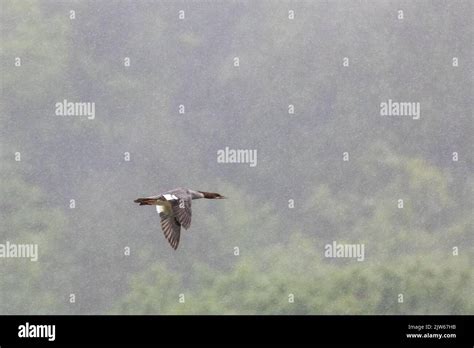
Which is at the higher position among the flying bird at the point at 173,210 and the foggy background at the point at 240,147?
the foggy background at the point at 240,147

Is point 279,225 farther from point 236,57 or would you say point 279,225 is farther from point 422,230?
point 236,57

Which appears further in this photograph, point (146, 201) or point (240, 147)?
point (240, 147)

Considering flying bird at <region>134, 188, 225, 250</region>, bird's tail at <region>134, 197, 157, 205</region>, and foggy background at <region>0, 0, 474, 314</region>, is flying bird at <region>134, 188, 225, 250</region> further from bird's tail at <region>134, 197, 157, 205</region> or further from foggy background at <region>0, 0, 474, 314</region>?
foggy background at <region>0, 0, 474, 314</region>

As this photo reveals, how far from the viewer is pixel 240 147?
1686 inches

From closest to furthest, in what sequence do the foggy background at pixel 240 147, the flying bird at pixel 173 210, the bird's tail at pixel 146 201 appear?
1. the bird's tail at pixel 146 201
2. the flying bird at pixel 173 210
3. the foggy background at pixel 240 147

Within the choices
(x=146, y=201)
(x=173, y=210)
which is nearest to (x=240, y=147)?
(x=173, y=210)

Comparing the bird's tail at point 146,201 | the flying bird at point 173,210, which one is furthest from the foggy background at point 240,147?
the bird's tail at point 146,201

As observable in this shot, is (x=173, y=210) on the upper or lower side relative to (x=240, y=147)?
lower

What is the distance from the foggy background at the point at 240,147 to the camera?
1452 inches

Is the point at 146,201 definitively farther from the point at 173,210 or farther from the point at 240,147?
the point at 240,147

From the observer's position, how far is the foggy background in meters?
36.9

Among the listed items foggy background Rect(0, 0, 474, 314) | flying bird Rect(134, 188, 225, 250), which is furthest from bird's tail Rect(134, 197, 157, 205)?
foggy background Rect(0, 0, 474, 314)

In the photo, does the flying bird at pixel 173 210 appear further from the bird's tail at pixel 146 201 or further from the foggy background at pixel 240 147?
the foggy background at pixel 240 147
